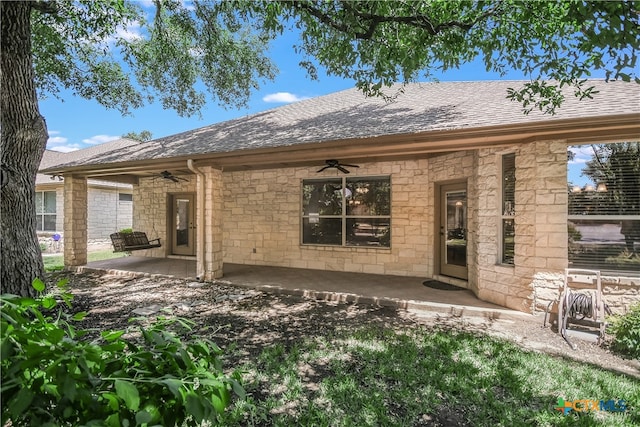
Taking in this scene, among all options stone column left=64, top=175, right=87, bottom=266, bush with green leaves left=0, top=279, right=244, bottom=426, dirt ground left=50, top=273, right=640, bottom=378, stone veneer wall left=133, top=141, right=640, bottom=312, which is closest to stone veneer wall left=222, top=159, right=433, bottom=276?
stone veneer wall left=133, top=141, right=640, bottom=312

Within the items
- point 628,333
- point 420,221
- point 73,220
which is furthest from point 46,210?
point 628,333

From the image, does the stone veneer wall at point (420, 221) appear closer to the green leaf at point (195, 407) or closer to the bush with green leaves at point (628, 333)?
the bush with green leaves at point (628, 333)

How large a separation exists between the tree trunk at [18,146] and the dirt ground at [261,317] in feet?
3.83

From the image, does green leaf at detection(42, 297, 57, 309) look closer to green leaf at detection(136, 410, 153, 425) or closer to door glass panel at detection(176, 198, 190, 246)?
green leaf at detection(136, 410, 153, 425)

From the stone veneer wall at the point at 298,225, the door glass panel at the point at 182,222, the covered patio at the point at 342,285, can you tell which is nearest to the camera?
the covered patio at the point at 342,285

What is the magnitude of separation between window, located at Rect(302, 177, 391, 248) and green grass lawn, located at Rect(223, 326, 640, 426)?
13.1ft

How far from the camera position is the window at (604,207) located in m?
4.25

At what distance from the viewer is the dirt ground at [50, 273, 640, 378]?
3.72m

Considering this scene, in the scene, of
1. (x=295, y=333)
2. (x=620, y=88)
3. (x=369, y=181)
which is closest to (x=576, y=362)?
(x=295, y=333)

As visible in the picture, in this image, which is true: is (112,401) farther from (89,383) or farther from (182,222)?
(182,222)

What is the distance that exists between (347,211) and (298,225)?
56.6 inches

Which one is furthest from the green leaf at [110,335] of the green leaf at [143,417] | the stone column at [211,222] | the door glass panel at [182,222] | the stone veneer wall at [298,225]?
the door glass panel at [182,222]

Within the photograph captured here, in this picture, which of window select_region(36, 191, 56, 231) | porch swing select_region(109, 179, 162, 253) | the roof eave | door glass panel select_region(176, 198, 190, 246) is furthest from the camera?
window select_region(36, 191, 56, 231)

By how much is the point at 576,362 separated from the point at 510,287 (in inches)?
64.9
